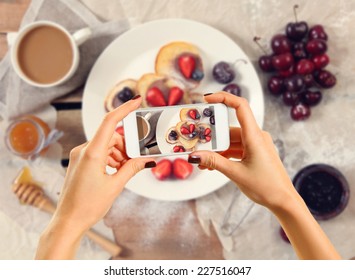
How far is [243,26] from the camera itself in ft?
2.76

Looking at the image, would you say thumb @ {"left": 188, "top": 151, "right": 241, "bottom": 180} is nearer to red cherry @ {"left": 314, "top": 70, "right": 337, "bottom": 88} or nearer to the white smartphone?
the white smartphone

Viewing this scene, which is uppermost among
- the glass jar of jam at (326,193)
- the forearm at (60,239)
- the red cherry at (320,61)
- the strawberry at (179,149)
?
the red cherry at (320,61)

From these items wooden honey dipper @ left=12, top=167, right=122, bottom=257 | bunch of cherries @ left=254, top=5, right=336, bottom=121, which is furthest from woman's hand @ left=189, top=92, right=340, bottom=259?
wooden honey dipper @ left=12, top=167, right=122, bottom=257

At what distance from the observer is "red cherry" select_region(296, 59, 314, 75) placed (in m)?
0.80

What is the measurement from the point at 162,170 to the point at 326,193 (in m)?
0.30

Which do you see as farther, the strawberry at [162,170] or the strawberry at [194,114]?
the strawberry at [162,170]

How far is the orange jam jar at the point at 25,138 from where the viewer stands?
32.1 inches

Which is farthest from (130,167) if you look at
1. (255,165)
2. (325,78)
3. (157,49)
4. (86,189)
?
(325,78)

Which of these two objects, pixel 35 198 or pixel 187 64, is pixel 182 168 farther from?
pixel 35 198

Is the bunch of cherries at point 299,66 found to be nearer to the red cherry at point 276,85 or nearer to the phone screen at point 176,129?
the red cherry at point 276,85

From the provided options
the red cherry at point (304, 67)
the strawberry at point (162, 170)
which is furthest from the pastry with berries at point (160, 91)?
the red cherry at point (304, 67)

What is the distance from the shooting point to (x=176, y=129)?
664mm

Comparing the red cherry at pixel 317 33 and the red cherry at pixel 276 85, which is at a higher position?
the red cherry at pixel 317 33
